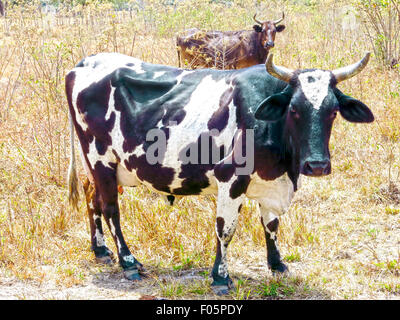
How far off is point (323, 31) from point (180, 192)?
25.1 feet

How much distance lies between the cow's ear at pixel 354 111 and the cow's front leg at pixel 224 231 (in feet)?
3.08

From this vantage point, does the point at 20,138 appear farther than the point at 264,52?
No

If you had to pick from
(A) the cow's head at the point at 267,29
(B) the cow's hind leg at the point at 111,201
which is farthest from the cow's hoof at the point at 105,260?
(A) the cow's head at the point at 267,29

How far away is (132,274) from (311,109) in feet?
6.47

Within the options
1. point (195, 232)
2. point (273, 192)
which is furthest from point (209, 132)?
point (195, 232)

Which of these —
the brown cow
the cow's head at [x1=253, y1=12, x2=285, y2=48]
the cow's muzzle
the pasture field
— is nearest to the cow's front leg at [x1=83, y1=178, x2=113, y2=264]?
the pasture field

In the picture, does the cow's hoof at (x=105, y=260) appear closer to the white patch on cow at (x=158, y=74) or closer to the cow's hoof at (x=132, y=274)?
the cow's hoof at (x=132, y=274)

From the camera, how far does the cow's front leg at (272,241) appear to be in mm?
4324

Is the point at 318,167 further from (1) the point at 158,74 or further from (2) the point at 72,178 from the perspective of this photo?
(2) the point at 72,178

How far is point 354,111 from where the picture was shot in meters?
3.80

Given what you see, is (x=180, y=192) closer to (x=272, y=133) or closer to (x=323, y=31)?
(x=272, y=133)

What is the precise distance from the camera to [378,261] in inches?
173

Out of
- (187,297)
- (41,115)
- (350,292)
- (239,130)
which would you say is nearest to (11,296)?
(187,297)

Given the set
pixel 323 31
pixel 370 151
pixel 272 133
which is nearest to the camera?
pixel 272 133
